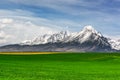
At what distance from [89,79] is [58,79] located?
4.75 meters

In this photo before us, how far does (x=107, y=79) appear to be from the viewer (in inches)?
1688

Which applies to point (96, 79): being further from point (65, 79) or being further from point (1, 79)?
point (1, 79)

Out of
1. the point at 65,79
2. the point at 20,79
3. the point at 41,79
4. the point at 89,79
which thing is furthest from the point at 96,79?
the point at 20,79

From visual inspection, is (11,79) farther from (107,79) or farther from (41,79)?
(107,79)

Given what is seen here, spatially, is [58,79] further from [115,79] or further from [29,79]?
[115,79]

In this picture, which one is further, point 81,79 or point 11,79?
point 81,79

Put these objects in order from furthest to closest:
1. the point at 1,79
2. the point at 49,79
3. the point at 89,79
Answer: the point at 89,79
the point at 49,79
the point at 1,79

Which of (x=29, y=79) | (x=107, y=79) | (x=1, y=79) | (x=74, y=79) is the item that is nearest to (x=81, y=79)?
(x=74, y=79)

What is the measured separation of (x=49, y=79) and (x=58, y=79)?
1.16 meters

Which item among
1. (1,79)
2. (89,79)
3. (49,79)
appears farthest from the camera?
(89,79)

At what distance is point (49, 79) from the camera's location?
39062mm

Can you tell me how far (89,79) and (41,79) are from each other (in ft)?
22.5

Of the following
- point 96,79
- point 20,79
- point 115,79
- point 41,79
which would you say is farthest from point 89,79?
point 20,79

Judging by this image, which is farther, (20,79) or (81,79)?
(81,79)
